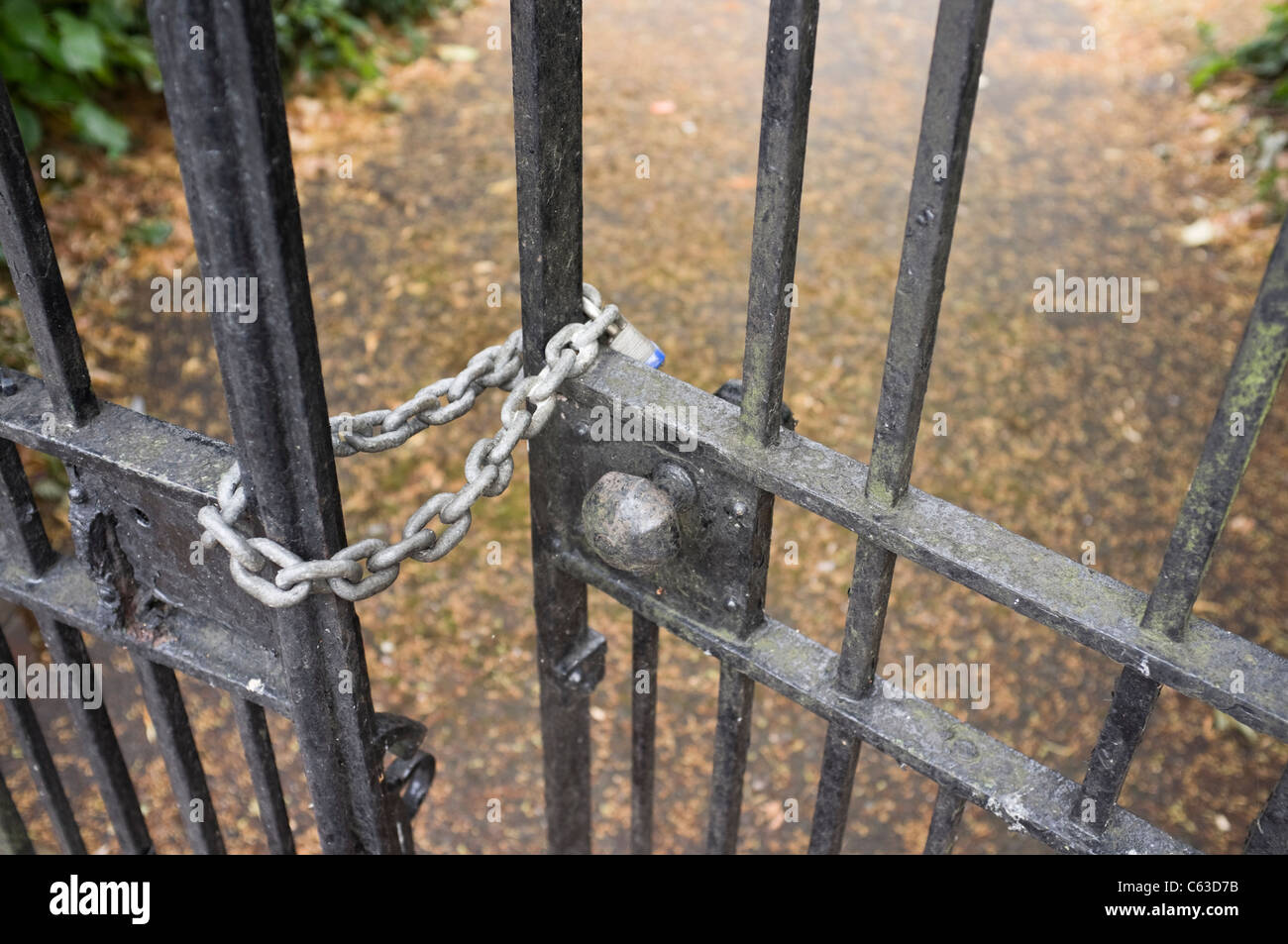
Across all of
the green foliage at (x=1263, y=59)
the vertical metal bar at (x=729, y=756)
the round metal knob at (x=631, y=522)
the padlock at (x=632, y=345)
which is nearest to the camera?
the round metal knob at (x=631, y=522)

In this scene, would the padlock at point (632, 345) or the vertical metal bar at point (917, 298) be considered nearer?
the vertical metal bar at point (917, 298)

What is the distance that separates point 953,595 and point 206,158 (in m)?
3.37

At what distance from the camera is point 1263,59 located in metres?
6.72

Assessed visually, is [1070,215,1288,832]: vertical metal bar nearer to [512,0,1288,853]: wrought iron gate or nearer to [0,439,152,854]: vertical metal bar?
[512,0,1288,853]: wrought iron gate

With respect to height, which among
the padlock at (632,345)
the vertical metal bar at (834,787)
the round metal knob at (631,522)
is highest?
the padlock at (632,345)

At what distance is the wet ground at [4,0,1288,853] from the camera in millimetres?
3486

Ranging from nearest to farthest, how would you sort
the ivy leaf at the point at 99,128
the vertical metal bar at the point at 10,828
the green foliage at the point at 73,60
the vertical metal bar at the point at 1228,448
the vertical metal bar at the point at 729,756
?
the vertical metal bar at the point at 1228,448
the vertical metal bar at the point at 729,756
the vertical metal bar at the point at 10,828
the green foliage at the point at 73,60
the ivy leaf at the point at 99,128

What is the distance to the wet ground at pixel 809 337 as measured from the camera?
3.49 metres

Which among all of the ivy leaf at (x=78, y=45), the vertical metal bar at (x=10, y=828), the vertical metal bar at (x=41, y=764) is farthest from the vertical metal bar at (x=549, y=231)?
the ivy leaf at (x=78, y=45)

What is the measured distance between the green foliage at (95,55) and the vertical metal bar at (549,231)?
3767mm

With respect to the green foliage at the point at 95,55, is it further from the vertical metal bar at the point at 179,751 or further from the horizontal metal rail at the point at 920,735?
the horizontal metal rail at the point at 920,735

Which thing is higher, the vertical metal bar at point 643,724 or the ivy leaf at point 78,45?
the ivy leaf at point 78,45

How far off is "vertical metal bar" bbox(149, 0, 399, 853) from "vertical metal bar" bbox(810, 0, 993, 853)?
26.7 inches

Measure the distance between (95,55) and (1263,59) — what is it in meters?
6.59
